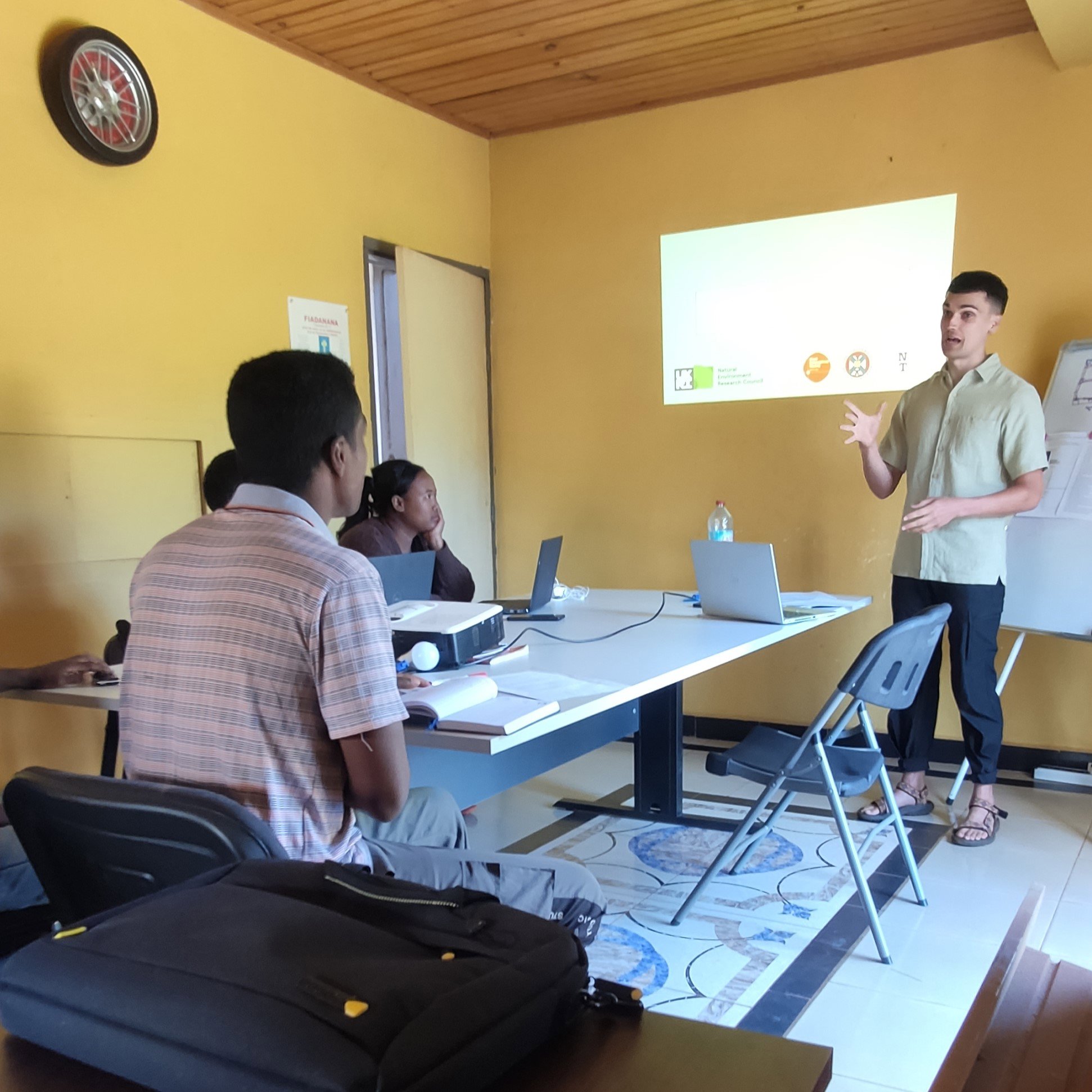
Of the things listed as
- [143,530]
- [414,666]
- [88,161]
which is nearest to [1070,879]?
[414,666]

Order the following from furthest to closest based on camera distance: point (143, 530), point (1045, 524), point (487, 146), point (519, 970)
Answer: point (487, 146) → point (1045, 524) → point (143, 530) → point (519, 970)

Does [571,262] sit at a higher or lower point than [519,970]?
higher

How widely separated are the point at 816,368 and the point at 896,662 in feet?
6.52

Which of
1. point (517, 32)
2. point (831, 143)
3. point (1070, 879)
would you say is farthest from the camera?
point (831, 143)

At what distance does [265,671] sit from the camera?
127cm

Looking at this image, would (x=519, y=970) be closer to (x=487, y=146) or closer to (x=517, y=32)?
(x=517, y=32)

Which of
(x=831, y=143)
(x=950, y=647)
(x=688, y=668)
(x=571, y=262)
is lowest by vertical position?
(x=950, y=647)

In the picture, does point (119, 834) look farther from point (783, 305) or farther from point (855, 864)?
point (783, 305)

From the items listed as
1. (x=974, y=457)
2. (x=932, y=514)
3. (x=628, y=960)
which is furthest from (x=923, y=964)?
(x=974, y=457)

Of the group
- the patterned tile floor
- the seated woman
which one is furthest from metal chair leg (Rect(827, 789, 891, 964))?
the seated woman

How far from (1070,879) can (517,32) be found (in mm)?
3290

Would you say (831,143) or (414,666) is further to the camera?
(831,143)

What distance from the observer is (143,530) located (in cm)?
305

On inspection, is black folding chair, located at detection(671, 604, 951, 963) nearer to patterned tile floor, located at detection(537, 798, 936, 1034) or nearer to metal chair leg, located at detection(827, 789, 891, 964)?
metal chair leg, located at detection(827, 789, 891, 964)
